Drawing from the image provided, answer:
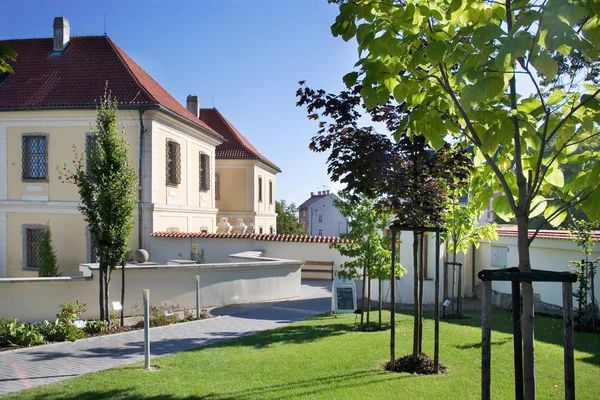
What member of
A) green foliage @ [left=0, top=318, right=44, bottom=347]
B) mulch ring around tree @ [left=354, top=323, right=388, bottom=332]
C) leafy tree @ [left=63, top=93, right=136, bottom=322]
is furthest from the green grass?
leafy tree @ [left=63, top=93, right=136, bottom=322]

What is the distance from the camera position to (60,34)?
1021 inches

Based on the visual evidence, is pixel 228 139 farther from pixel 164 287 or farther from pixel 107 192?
pixel 107 192

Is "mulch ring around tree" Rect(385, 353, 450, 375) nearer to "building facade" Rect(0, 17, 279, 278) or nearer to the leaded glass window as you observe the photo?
"building facade" Rect(0, 17, 279, 278)

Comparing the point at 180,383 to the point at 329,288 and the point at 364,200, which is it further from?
the point at 329,288

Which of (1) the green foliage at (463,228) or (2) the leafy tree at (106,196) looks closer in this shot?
(2) the leafy tree at (106,196)

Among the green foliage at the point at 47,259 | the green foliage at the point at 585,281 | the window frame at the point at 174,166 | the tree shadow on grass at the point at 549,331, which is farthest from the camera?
the window frame at the point at 174,166

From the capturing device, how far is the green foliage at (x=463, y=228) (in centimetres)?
1317

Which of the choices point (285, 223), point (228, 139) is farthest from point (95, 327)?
point (285, 223)

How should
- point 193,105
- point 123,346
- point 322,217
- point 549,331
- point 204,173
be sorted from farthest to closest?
point 322,217
point 193,105
point 204,173
point 549,331
point 123,346

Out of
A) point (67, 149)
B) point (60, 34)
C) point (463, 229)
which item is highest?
point (60, 34)

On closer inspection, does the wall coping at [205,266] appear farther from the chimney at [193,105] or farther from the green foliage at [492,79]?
the chimney at [193,105]

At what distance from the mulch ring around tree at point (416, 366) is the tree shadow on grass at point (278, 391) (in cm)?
30

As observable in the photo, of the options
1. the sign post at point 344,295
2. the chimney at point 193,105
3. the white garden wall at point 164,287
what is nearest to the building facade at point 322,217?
the chimney at point 193,105

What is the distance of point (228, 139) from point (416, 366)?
32.8 metres
